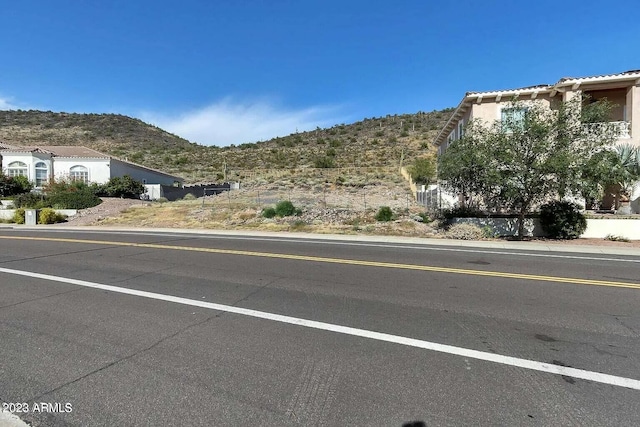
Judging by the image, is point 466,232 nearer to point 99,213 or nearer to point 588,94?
point 588,94

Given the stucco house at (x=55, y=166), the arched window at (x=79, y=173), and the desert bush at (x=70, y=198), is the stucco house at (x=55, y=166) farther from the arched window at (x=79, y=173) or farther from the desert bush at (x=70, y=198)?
the desert bush at (x=70, y=198)

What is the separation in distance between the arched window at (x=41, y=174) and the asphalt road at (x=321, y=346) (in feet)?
130

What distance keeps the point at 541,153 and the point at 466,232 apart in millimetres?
4261

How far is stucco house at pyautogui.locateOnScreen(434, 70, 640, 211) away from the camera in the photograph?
21188mm

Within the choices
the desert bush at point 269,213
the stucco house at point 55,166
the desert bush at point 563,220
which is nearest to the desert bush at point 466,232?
the desert bush at point 563,220

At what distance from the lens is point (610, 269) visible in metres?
9.56

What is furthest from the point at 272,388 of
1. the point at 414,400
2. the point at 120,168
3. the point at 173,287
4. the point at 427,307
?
the point at 120,168

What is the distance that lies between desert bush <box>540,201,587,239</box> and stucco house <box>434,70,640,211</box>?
206 inches

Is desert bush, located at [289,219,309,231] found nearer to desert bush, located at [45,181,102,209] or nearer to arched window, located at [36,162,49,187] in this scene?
desert bush, located at [45,181,102,209]

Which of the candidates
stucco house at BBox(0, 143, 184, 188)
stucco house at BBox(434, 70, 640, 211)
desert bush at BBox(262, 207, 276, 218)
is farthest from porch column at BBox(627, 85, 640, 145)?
stucco house at BBox(0, 143, 184, 188)

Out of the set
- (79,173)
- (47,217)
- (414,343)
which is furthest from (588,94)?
(79,173)

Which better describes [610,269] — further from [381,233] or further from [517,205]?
[381,233]

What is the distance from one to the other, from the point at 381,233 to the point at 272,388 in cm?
1561

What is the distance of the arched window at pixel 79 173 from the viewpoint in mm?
41156
